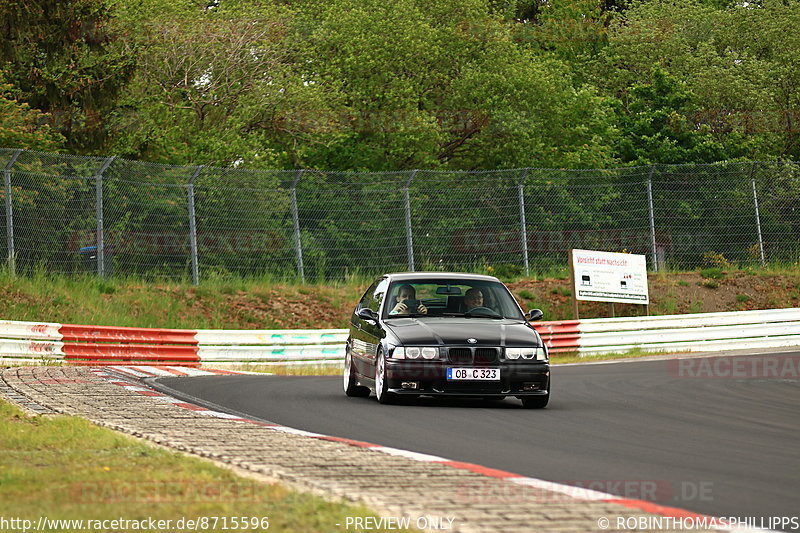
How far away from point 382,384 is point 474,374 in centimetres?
106

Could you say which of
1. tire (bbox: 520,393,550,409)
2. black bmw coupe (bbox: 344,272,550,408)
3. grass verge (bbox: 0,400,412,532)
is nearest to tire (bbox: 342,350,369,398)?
black bmw coupe (bbox: 344,272,550,408)

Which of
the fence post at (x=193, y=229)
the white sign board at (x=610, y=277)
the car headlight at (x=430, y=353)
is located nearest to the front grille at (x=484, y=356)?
the car headlight at (x=430, y=353)

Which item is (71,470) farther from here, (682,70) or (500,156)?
(682,70)

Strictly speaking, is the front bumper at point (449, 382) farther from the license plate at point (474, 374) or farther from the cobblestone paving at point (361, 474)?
the cobblestone paving at point (361, 474)

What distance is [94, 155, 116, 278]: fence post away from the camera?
2541 centimetres

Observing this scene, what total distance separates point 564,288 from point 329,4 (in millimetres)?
19345

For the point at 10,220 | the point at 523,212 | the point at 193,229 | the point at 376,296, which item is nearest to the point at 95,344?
the point at 10,220

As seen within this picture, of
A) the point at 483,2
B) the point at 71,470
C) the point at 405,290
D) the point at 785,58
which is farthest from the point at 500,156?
the point at 71,470

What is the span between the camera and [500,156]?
142 ft

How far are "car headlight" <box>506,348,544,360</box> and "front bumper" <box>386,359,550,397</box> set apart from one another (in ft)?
0.22

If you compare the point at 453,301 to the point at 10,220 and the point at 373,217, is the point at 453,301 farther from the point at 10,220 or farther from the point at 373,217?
the point at 373,217

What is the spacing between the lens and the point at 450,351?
13156 mm

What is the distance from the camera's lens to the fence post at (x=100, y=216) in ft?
83.4

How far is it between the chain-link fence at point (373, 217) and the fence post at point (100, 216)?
0.02 m
